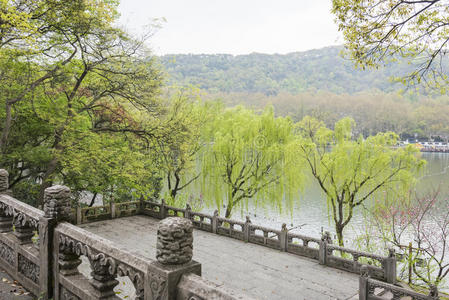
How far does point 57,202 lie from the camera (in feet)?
11.2

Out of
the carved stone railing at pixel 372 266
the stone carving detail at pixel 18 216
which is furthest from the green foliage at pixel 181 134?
the stone carving detail at pixel 18 216

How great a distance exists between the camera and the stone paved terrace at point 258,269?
8.02 m

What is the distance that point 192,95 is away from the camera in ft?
48.4

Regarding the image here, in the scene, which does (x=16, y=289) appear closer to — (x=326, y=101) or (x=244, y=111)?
(x=244, y=111)

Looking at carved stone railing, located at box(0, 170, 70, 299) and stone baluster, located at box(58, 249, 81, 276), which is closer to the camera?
stone baluster, located at box(58, 249, 81, 276)

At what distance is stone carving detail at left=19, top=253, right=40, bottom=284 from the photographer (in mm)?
3719

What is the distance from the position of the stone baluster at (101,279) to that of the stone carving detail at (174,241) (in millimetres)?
848

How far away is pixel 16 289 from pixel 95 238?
6.07 ft

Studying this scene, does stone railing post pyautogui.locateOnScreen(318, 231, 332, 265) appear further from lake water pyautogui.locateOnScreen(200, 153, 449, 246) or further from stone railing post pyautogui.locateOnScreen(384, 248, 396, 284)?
lake water pyautogui.locateOnScreen(200, 153, 449, 246)

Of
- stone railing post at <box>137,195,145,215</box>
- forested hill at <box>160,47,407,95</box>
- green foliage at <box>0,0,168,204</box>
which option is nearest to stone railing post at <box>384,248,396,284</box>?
green foliage at <box>0,0,168,204</box>

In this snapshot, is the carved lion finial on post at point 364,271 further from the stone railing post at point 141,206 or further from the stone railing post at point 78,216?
the stone railing post at point 141,206

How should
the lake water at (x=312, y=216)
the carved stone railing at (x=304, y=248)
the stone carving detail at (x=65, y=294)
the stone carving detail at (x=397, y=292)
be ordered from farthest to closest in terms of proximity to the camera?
the lake water at (x=312, y=216), the carved stone railing at (x=304, y=248), the stone carving detail at (x=397, y=292), the stone carving detail at (x=65, y=294)

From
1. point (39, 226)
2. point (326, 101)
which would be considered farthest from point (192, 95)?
point (326, 101)

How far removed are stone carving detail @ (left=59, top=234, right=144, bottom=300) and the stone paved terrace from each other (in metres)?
4.17
